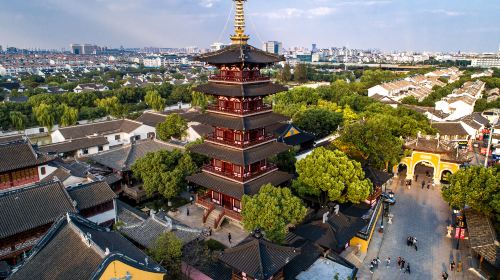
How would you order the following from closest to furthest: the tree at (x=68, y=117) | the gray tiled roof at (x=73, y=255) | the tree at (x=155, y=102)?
the gray tiled roof at (x=73, y=255) → the tree at (x=68, y=117) → the tree at (x=155, y=102)

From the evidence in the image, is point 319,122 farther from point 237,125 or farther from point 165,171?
point 165,171

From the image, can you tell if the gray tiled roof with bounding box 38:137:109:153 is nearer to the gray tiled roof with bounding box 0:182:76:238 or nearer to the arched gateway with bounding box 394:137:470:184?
the gray tiled roof with bounding box 0:182:76:238

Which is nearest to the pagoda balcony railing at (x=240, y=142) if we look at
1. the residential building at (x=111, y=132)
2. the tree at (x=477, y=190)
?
the tree at (x=477, y=190)

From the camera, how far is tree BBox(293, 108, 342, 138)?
51469 mm

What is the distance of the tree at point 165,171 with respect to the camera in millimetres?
30266

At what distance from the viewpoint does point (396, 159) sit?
126ft

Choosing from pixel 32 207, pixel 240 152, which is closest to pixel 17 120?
pixel 32 207

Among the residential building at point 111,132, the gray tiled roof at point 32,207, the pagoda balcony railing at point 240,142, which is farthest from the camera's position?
the residential building at point 111,132

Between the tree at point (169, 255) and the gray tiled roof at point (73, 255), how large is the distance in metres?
1.01

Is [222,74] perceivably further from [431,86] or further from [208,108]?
[431,86]

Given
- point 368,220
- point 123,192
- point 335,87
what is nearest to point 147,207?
point 123,192

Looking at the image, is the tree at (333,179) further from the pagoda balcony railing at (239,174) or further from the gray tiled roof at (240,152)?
the gray tiled roof at (240,152)

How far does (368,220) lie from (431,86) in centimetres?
8426

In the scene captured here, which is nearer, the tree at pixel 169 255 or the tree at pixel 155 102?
the tree at pixel 169 255
